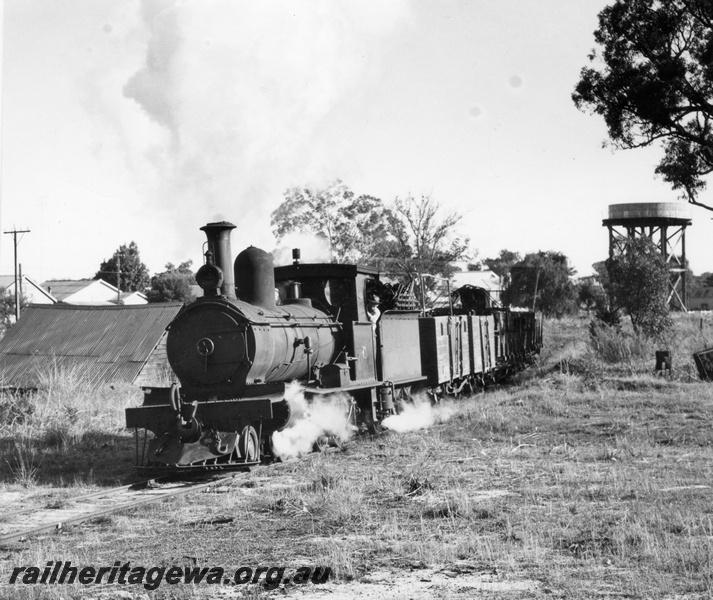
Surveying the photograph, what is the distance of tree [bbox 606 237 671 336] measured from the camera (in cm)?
2800

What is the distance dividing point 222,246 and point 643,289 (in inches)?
846

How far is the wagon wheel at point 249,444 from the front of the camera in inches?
407

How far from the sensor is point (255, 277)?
11430 mm

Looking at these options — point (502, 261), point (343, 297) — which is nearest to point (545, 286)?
point (502, 261)

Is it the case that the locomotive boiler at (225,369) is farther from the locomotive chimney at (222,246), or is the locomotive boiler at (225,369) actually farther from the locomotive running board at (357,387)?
the locomotive running board at (357,387)

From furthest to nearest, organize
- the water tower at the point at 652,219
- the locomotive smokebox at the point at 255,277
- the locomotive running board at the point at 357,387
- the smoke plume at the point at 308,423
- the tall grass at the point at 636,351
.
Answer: the water tower at the point at 652,219 → the tall grass at the point at 636,351 → the locomotive smokebox at the point at 255,277 → the locomotive running board at the point at 357,387 → the smoke plume at the point at 308,423

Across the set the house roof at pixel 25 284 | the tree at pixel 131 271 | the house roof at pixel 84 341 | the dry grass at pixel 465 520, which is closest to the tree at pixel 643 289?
the dry grass at pixel 465 520

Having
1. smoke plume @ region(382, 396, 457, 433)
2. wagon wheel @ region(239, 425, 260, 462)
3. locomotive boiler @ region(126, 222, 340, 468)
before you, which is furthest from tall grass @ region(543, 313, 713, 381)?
wagon wheel @ region(239, 425, 260, 462)

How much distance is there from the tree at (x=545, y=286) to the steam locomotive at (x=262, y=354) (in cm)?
4481

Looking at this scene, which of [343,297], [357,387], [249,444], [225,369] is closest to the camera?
[249,444]

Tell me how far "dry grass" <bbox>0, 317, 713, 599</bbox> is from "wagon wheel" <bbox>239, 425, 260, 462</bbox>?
322mm

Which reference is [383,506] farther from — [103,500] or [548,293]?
[548,293]

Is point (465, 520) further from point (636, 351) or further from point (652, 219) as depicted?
point (652, 219)

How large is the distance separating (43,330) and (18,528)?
1725 cm
